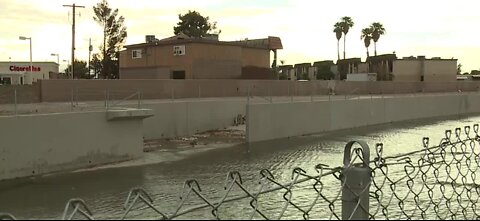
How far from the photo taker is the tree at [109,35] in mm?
70500

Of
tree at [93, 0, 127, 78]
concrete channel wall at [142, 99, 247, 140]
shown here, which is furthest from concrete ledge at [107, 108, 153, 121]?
tree at [93, 0, 127, 78]

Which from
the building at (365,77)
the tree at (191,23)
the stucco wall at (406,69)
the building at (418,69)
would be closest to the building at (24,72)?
the tree at (191,23)

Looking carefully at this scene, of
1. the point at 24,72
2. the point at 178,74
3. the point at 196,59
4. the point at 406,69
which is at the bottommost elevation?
the point at 178,74

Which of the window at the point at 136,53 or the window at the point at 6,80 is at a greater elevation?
the window at the point at 136,53

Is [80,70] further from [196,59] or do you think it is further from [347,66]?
[196,59]

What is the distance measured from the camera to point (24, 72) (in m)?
82.0

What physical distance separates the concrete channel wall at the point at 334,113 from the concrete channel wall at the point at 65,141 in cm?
813

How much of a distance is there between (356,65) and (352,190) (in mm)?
94789

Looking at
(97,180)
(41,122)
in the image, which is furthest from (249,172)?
(41,122)

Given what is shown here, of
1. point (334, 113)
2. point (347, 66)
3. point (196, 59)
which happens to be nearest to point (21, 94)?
point (334, 113)

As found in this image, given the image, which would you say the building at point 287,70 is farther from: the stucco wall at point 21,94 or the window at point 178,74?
the stucco wall at point 21,94

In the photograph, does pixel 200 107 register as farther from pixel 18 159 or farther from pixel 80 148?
pixel 18 159

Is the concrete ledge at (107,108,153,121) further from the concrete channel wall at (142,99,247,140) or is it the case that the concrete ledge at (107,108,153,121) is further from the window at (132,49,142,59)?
the window at (132,49,142,59)

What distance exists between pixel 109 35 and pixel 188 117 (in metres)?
44.3
